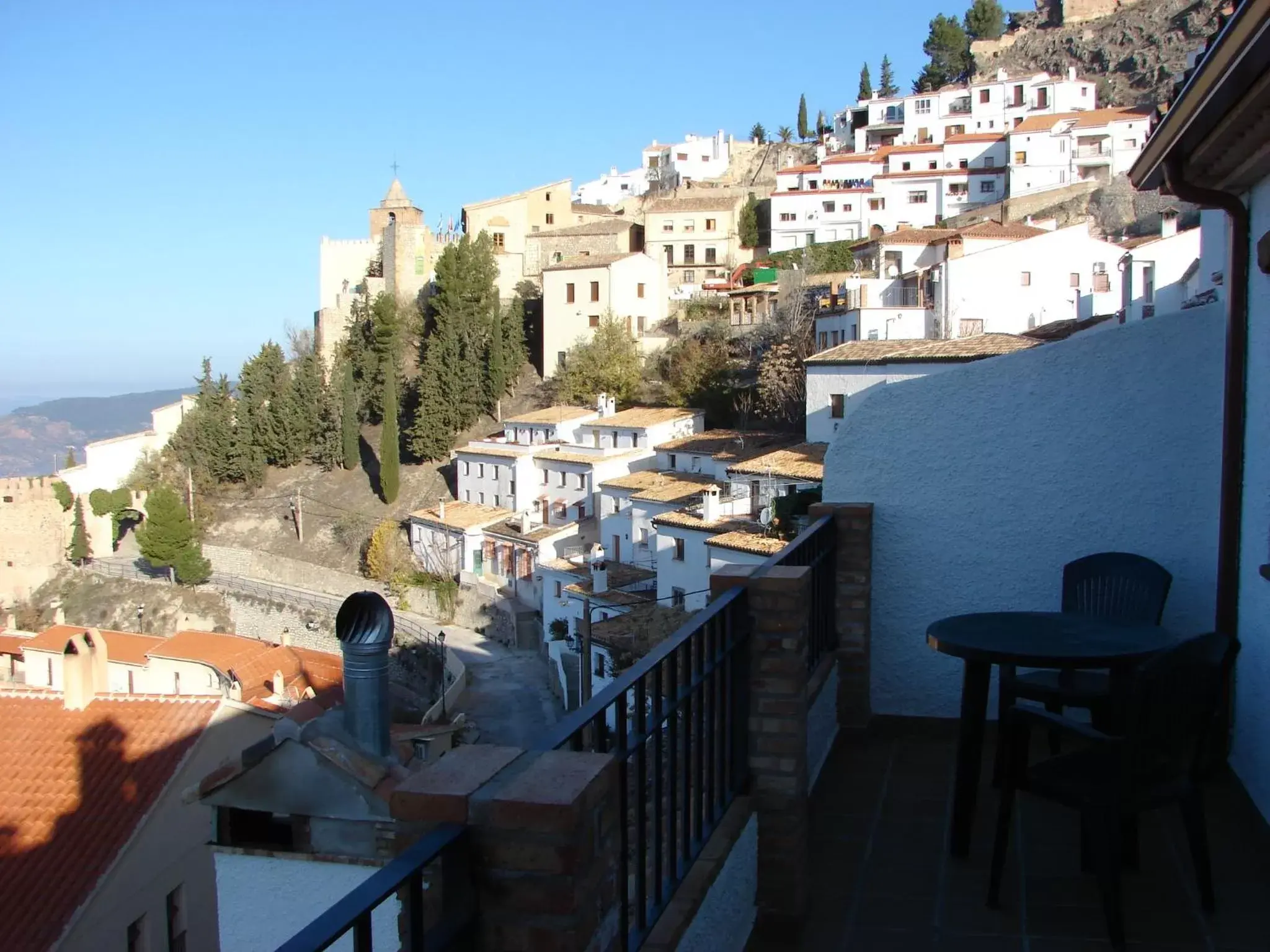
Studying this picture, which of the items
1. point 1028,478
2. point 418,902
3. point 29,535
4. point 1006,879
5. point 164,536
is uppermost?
point 1028,478

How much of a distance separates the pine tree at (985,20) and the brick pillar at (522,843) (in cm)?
8318

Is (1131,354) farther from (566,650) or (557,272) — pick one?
(557,272)

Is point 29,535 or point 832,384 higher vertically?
point 832,384

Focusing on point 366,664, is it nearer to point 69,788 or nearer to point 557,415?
point 69,788

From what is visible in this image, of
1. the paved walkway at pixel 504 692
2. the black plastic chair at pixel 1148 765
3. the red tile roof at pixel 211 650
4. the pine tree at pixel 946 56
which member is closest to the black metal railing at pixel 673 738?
the black plastic chair at pixel 1148 765

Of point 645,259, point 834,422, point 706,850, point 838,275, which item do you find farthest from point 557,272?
point 706,850

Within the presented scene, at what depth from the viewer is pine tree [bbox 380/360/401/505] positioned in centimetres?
4006

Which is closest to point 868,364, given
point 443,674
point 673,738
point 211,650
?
point 443,674

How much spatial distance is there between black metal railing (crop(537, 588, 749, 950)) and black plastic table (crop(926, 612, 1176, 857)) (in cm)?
82

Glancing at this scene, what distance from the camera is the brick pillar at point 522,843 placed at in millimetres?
1747

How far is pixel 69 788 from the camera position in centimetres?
1128

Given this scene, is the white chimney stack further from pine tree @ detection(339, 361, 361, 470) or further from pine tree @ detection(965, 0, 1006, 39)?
pine tree @ detection(965, 0, 1006, 39)

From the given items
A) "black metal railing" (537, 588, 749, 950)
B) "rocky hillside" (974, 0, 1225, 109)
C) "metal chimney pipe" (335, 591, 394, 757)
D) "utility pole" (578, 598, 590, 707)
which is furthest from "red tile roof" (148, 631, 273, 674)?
"rocky hillside" (974, 0, 1225, 109)

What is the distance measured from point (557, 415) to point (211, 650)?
15584mm
